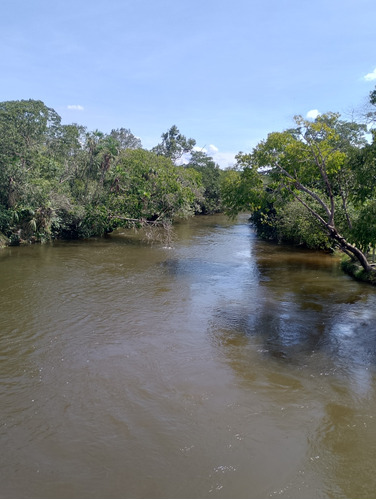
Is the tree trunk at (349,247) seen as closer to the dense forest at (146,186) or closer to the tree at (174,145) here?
the dense forest at (146,186)

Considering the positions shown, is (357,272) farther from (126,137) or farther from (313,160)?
(126,137)

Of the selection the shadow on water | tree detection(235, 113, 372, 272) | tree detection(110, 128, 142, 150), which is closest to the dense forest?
tree detection(235, 113, 372, 272)

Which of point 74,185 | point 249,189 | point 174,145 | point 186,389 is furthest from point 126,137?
point 186,389

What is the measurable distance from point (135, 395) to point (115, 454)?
1.67 metres

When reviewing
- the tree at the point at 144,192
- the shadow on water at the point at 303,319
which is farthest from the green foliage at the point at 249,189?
the tree at the point at 144,192

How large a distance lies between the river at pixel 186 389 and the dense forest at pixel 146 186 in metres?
4.92

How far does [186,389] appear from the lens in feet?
25.5

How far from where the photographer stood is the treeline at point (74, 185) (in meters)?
22.8

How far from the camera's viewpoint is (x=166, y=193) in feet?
87.9

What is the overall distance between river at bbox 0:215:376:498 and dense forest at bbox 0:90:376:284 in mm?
4916

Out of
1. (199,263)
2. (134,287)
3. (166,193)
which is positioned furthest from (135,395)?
(166,193)

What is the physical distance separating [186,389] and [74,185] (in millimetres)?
23125

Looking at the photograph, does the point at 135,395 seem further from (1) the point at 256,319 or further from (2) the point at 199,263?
(2) the point at 199,263

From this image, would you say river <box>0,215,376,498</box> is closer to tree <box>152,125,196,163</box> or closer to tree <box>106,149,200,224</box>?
tree <box>106,149,200,224</box>
